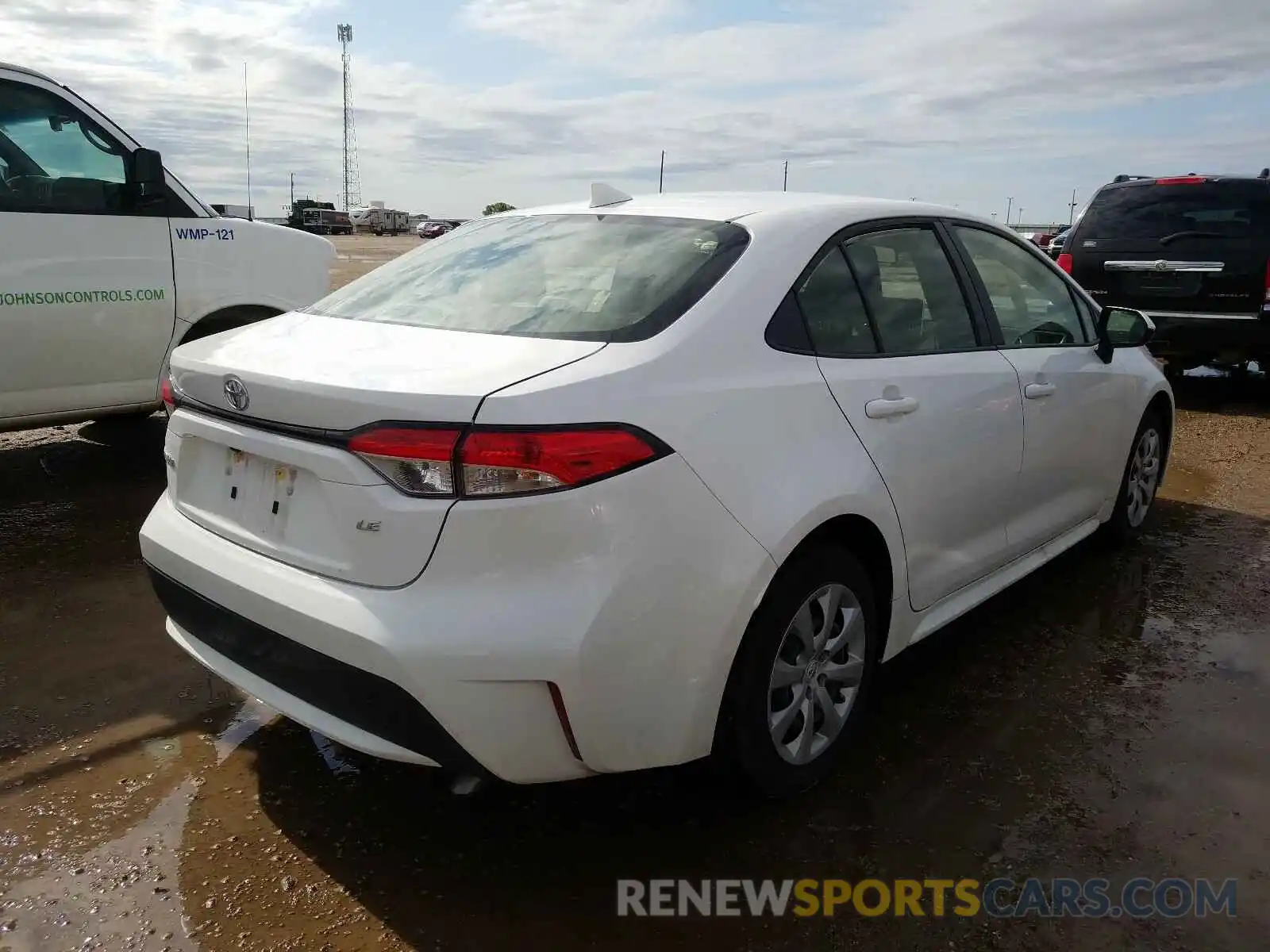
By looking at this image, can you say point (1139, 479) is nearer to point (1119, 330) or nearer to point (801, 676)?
point (1119, 330)

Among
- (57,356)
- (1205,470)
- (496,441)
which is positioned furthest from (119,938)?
(1205,470)

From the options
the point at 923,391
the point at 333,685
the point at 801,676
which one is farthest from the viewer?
the point at 923,391

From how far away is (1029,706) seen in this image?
3.41m

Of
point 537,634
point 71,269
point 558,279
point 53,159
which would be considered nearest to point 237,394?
point 558,279

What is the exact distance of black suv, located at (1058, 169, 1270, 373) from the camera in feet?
26.5

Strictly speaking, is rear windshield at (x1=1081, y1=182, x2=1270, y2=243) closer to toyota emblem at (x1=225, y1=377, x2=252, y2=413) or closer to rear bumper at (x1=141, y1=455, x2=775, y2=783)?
A: rear bumper at (x1=141, y1=455, x2=775, y2=783)

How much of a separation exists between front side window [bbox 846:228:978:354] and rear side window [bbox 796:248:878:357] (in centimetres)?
6

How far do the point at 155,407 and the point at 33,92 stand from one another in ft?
5.40

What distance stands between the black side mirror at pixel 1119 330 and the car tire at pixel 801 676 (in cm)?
205

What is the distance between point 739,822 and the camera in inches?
107

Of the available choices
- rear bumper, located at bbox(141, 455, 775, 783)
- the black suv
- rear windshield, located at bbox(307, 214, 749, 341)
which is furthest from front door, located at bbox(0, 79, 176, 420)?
the black suv

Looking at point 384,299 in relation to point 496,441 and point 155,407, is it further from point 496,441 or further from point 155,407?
point 155,407

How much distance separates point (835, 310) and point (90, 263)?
3.96 meters

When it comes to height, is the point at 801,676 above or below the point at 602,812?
above
